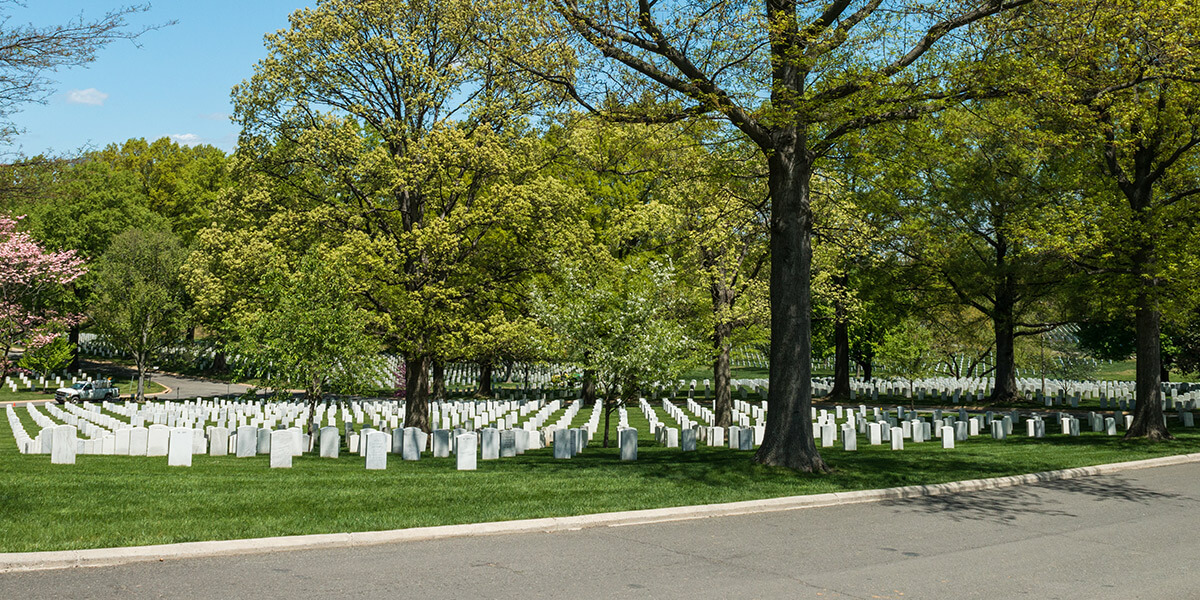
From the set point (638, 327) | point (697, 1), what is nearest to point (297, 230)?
point (638, 327)

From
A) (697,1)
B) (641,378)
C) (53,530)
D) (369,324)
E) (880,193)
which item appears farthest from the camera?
(880,193)

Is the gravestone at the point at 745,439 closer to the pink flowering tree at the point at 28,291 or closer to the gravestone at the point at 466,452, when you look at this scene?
the gravestone at the point at 466,452

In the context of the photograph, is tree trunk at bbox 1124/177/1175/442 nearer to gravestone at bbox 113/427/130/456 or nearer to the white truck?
gravestone at bbox 113/427/130/456

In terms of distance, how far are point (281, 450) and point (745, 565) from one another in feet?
28.1

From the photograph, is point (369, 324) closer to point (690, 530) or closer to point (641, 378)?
point (641, 378)

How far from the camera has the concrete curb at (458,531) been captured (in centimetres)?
675

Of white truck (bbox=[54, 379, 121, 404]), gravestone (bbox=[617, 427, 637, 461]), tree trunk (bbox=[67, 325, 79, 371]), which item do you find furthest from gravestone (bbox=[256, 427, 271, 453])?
tree trunk (bbox=[67, 325, 79, 371])

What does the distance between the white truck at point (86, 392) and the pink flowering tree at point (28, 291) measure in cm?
327

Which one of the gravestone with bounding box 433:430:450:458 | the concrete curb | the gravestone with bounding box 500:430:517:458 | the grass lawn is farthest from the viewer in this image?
the gravestone with bounding box 500:430:517:458

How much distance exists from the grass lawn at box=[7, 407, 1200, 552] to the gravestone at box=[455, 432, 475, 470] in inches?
11.3

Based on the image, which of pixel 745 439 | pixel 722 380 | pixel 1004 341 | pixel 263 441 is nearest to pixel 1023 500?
pixel 745 439

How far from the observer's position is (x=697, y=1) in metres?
13.1

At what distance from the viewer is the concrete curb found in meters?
6.75

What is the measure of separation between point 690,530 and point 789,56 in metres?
7.25
